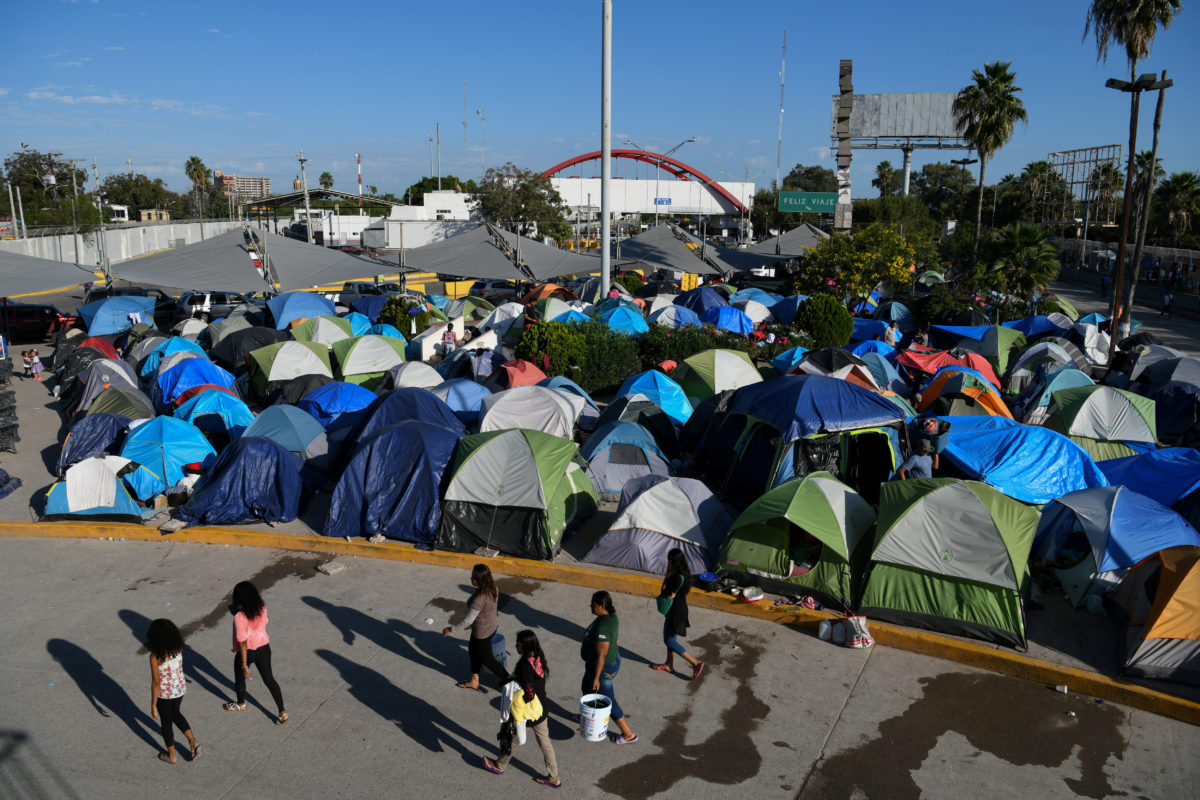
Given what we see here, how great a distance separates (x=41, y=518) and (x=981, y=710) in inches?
465

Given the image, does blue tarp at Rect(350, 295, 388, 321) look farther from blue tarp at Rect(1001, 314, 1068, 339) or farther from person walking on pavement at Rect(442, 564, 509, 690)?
person walking on pavement at Rect(442, 564, 509, 690)

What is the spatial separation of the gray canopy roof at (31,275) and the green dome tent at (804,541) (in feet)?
70.1

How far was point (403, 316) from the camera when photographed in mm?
21703

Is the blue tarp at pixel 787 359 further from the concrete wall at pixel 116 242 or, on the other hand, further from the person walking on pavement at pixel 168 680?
the concrete wall at pixel 116 242

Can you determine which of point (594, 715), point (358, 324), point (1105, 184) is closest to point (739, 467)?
point (594, 715)

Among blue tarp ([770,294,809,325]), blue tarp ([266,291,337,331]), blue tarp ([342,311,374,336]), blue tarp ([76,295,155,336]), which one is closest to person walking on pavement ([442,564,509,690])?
blue tarp ([342,311,374,336])

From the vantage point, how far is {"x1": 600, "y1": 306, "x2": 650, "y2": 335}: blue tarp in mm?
21094

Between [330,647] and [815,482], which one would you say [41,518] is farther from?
[815,482]

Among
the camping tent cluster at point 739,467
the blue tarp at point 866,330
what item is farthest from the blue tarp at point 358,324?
the blue tarp at point 866,330

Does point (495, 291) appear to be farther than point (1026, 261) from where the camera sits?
Yes

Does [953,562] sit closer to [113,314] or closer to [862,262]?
[862,262]

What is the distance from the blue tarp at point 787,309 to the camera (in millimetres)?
25047

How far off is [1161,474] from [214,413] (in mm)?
14067

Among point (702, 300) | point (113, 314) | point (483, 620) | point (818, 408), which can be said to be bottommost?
point (483, 620)
